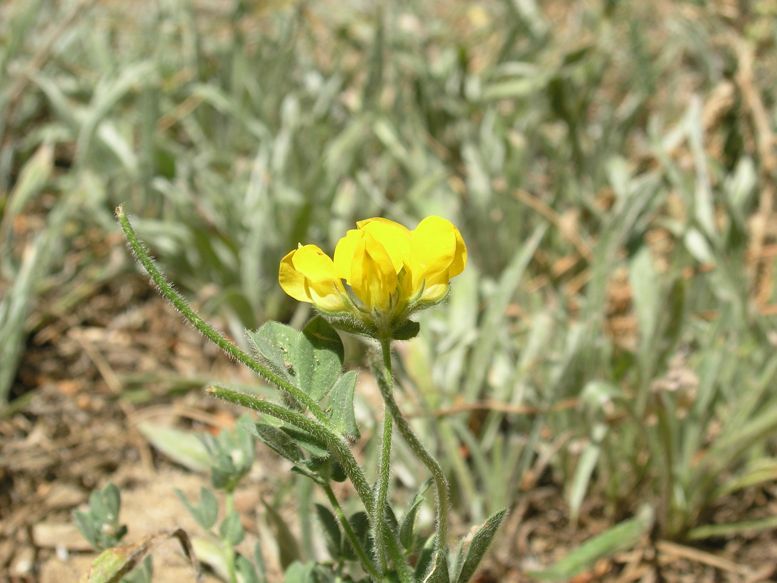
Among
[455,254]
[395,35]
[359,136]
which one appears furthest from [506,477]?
[395,35]

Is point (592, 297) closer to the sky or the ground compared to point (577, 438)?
closer to the sky

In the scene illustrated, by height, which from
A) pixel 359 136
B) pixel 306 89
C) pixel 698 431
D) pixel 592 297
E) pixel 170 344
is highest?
pixel 306 89

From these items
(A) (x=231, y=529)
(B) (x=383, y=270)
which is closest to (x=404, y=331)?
(B) (x=383, y=270)

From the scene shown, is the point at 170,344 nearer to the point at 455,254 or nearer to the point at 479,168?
the point at 479,168

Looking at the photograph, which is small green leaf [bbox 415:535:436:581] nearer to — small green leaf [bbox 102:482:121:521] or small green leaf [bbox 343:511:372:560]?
small green leaf [bbox 343:511:372:560]

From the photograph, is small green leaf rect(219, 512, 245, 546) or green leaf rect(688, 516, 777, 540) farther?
green leaf rect(688, 516, 777, 540)

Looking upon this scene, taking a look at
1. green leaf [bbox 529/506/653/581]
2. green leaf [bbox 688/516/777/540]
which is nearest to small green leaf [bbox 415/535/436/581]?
green leaf [bbox 529/506/653/581]
